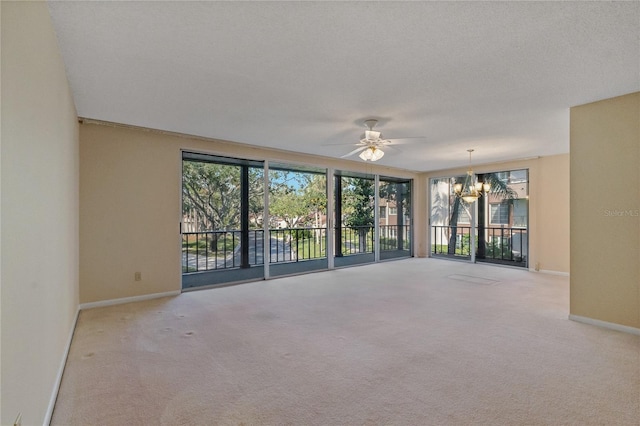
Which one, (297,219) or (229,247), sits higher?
(297,219)

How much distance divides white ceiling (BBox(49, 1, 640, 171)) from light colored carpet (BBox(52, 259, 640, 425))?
7.47ft

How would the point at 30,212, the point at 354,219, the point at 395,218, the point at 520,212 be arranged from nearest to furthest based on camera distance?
1. the point at 30,212
2. the point at 520,212
3. the point at 354,219
4. the point at 395,218

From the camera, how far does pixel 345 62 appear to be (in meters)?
2.40

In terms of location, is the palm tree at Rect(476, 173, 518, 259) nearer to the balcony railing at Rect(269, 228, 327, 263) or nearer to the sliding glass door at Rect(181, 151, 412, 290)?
the sliding glass door at Rect(181, 151, 412, 290)

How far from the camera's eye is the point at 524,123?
3951 millimetres

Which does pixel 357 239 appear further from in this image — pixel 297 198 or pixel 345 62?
pixel 345 62

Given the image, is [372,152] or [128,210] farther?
[128,210]

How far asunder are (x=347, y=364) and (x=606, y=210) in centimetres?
302

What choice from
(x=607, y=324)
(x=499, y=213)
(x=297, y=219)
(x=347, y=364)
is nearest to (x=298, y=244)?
(x=297, y=219)

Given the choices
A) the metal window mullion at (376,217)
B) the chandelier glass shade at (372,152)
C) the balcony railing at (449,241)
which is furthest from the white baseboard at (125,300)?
the balcony railing at (449,241)

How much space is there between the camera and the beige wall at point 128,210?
390 cm

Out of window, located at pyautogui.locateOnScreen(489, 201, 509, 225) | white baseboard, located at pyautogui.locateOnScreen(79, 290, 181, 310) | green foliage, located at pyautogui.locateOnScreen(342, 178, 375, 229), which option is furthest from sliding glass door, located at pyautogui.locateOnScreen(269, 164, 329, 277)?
window, located at pyautogui.locateOnScreen(489, 201, 509, 225)

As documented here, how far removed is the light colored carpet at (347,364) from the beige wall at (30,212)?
1.55ft

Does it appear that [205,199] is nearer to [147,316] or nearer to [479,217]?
[147,316]
